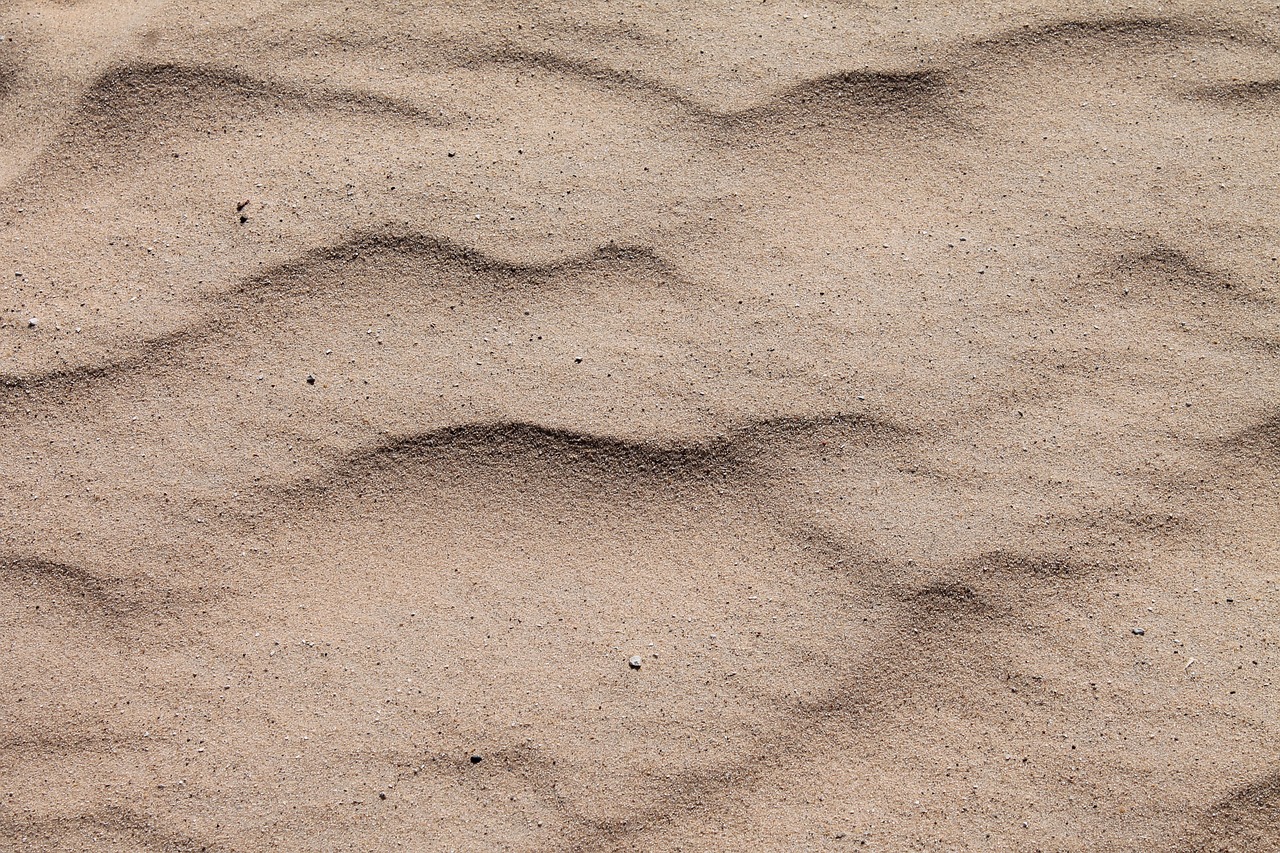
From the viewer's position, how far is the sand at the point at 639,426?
116 centimetres

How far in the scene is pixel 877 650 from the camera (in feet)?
3.90

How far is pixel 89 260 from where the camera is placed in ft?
4.54

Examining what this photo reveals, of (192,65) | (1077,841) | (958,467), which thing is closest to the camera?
(1077,841)

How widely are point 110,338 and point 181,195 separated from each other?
20cm

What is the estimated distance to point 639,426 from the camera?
127cm

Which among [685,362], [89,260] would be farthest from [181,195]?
[685,362]

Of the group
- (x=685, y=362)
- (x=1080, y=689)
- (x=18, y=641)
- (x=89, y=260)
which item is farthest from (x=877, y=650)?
(x=89, y=260)

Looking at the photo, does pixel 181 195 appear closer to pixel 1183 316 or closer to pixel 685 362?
pixel 685 362

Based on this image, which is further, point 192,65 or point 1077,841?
point 192,65

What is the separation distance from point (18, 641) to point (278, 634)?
0.27 m

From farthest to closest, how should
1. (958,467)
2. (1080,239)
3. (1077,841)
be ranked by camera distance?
(1080,239) → (958,467) → (1077,841)

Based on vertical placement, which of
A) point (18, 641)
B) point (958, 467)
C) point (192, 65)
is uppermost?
point (192, 65)

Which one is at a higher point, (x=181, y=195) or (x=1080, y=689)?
(x=181, y=195)

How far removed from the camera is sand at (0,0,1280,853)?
3.81 ft
